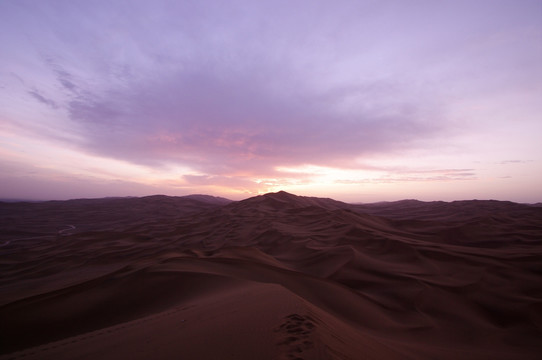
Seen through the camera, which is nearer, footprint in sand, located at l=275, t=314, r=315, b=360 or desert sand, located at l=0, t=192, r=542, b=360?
footprint in sand, located at l=275, t=314, r=315, b=360

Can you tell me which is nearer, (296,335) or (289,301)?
(296,335)

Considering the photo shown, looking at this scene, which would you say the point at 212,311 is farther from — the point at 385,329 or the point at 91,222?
the point at 91,222

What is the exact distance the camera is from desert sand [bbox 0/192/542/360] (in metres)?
2.22

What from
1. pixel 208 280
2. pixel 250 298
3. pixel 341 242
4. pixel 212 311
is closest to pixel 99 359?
pixel 212 311

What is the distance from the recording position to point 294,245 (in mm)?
7973

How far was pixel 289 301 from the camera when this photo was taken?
292 centimetres

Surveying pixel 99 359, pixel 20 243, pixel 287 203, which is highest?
pixel 287 203

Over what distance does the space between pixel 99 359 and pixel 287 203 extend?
15679mm

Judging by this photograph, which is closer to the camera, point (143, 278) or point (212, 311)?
point (212, 311)

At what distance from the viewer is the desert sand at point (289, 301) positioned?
7.27 feet

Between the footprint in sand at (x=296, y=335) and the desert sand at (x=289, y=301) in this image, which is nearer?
the footprint in sand at (x=296, y=335)

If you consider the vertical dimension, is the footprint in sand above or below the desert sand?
above

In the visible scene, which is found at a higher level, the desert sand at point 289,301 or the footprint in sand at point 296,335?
the footprint in sand at point 296,335

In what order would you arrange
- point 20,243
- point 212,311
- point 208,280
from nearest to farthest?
point 212,311 → point 208,280 → point 20,243
